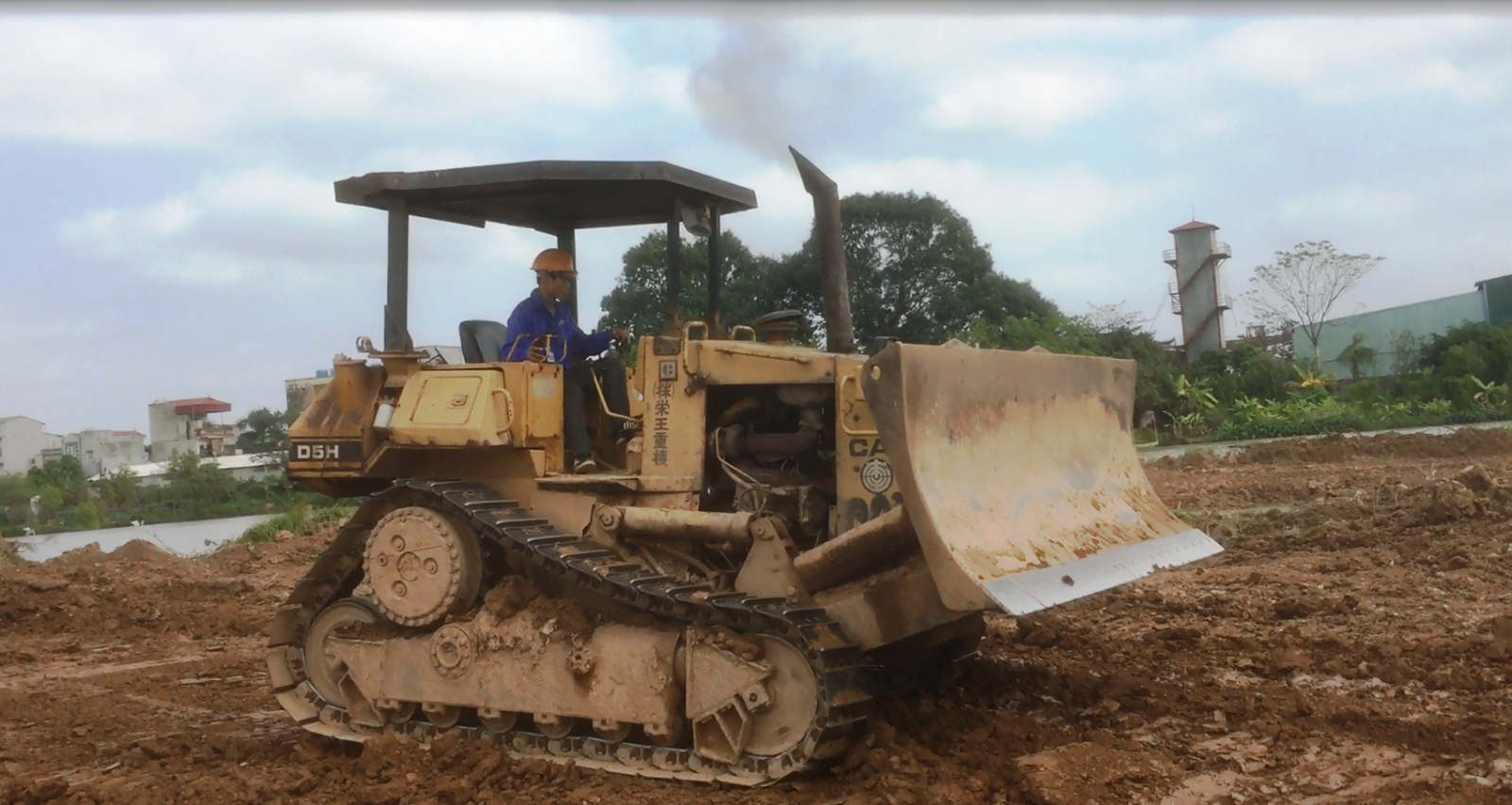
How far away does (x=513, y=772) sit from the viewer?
19.5 ft

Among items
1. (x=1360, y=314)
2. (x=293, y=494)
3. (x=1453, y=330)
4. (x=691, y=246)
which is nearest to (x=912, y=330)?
(x=293, y=494)

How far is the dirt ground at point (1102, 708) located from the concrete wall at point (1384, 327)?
29.7m

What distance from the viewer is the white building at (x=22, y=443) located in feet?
76.9

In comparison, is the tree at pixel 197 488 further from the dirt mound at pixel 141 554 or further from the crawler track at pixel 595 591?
the crawler track at pixel 595 591

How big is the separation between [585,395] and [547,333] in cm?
41

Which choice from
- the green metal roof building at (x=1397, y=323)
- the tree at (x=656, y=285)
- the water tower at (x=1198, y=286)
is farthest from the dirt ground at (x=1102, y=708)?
the water tower at (x=1198, y=286)

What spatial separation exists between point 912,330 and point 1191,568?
54.2 ft

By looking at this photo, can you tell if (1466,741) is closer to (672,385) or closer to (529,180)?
(672,385)

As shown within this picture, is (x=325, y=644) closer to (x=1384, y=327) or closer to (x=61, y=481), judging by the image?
(x=61, y=481)

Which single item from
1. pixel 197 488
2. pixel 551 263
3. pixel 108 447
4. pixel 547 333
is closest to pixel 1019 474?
pixel 547 333

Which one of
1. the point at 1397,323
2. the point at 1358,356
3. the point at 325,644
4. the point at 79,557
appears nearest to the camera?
the point at 325,644

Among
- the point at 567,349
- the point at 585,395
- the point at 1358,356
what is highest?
the point at 1358,356

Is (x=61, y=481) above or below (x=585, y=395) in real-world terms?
below

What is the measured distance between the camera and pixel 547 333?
22.6 ft
